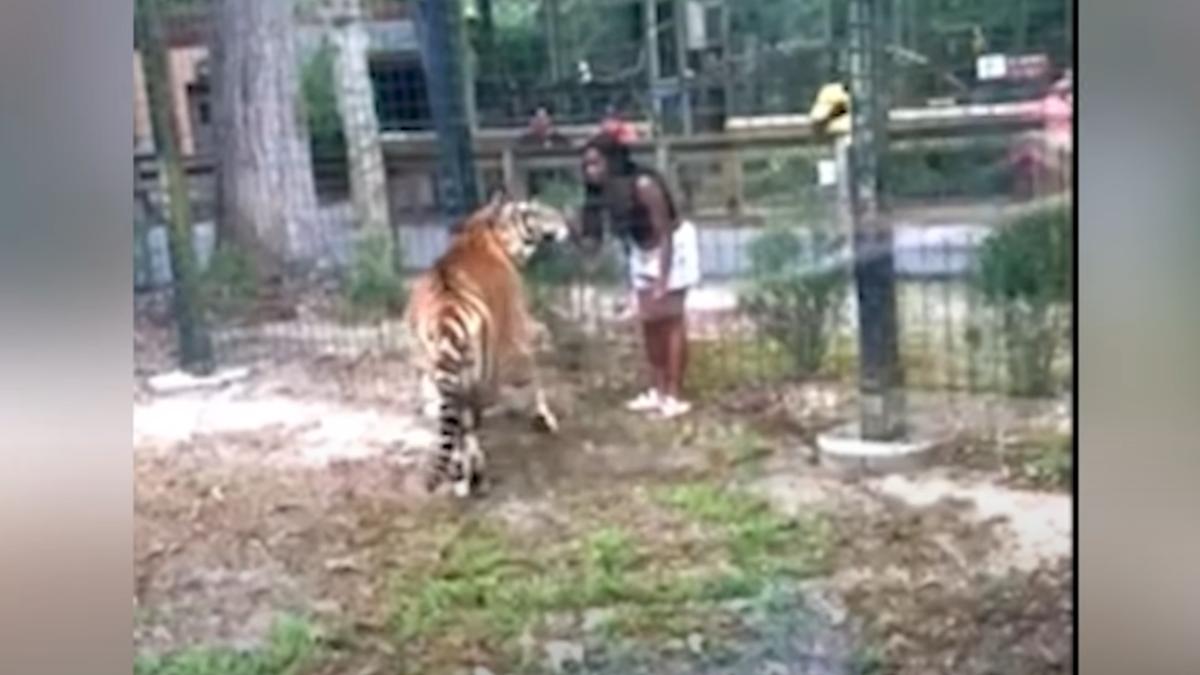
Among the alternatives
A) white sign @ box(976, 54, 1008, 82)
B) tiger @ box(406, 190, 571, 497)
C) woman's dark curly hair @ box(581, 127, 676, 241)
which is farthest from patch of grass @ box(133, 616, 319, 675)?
white sign @ box(976, 54, 1008, 82)

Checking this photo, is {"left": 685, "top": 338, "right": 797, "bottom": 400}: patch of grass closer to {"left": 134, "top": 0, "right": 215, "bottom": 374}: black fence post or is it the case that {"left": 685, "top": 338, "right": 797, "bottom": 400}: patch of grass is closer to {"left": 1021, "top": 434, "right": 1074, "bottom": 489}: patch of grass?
{"left": 1021, "top": 434, "right": 1074, "bottom": 489}: patch of grass

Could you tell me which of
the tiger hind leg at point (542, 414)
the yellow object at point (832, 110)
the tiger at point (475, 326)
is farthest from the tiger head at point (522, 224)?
the yellow object at point (832, 110)

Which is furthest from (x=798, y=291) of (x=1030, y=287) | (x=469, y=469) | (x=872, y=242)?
(x=469, y=469)

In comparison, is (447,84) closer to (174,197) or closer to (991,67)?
(174,197)

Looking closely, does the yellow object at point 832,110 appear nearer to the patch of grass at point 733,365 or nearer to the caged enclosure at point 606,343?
the caged enclosure at point 606,343
